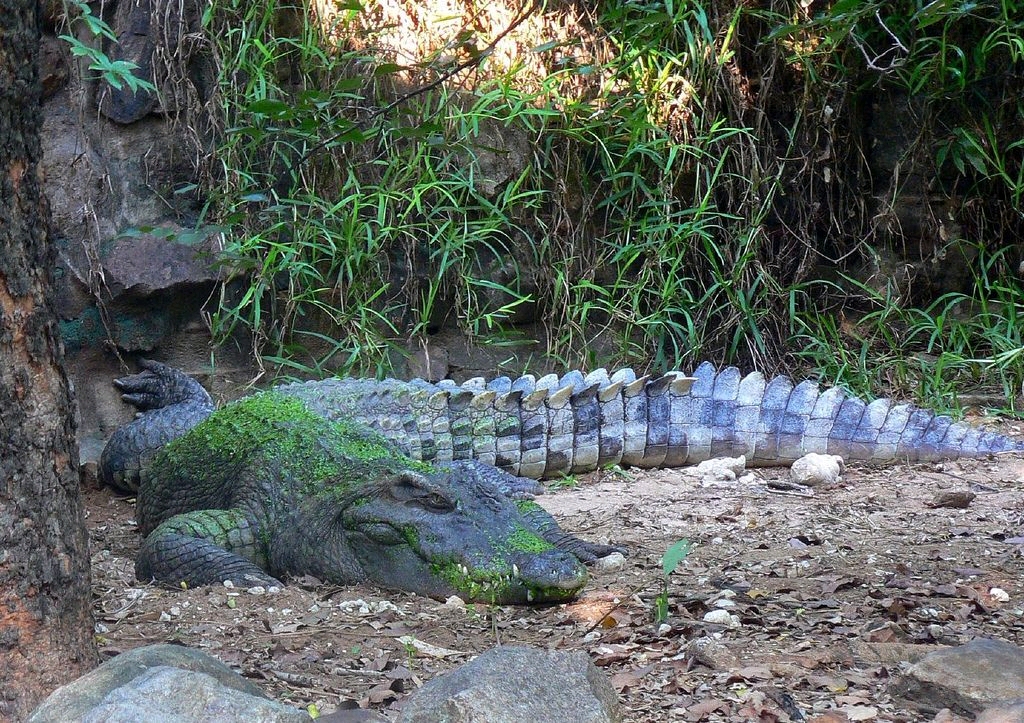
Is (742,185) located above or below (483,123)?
below

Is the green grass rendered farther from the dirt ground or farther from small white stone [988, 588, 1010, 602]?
small white stone [988, 588, 1010, 602]

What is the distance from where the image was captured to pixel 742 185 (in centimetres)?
646

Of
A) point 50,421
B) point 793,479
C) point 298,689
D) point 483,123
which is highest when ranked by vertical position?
point 483,123

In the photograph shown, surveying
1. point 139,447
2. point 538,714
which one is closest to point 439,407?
point 139,447

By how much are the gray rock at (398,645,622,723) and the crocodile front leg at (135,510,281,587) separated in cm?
188

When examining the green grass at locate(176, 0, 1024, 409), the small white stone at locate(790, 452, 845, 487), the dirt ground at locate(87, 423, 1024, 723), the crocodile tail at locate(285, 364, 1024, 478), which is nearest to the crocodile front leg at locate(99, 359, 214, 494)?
the green grass at locate(176, 0, 1024, 409)

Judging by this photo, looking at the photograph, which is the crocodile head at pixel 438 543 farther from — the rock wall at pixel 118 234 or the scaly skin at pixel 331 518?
the rock wall at pixel 118 234

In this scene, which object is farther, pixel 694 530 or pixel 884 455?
pixel 884 455

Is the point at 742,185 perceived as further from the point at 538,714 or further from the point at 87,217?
the point at 538,714

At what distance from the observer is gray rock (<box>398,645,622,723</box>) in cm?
164

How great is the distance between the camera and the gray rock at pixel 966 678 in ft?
6.06

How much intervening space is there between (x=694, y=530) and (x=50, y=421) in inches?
97.3

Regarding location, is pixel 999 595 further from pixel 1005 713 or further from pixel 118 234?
pixel 118 234

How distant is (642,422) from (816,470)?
0.92 m
